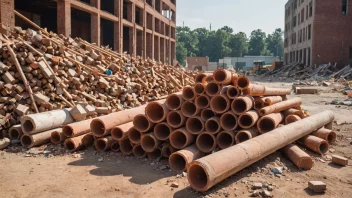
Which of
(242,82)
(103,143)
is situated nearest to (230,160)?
(242,82)

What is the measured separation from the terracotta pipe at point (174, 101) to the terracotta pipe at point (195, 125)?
1.21 ft

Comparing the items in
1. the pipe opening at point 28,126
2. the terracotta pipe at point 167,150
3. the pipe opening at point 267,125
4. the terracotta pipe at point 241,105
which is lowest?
the terracotta pipe at point 167,150

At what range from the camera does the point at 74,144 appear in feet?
21.7

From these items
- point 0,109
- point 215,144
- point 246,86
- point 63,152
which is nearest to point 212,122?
point 215,144

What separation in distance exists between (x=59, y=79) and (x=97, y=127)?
2.93 meters

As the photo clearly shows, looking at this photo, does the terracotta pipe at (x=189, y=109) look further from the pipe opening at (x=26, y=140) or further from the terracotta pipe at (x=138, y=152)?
the pipe opening at (x=26, y=140)

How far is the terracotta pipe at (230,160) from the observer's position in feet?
14.0

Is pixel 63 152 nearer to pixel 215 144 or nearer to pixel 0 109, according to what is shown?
pixel 0 109

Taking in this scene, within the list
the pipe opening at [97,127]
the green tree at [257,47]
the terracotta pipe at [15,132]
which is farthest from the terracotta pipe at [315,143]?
the green tree at [257,47]

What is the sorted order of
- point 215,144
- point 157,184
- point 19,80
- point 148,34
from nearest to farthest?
point 157,184 → point 215,144 → point 19,80 → point 148,34

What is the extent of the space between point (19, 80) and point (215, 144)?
5.70 meters

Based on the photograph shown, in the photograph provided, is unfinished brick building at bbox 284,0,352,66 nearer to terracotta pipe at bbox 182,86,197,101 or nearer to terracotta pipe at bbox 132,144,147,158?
terracotta pipe at bbox 182,86,197,101

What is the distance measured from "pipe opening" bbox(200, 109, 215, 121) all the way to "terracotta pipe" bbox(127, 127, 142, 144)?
136cm

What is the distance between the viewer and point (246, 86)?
6.04m
